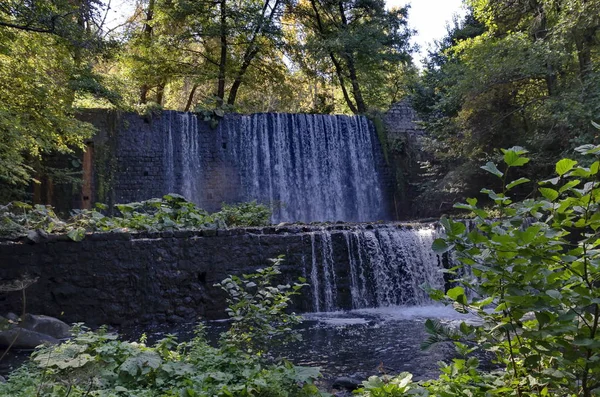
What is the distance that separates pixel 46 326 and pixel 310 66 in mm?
14114

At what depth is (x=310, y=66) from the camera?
18312 mm

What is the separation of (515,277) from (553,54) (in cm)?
1029

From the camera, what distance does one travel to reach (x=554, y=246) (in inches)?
69.1

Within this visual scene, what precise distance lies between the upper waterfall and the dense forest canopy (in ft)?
3.41

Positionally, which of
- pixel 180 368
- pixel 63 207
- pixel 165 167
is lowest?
pixel 180 368

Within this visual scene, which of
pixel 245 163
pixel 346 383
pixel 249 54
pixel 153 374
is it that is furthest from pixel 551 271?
pixel 249 54

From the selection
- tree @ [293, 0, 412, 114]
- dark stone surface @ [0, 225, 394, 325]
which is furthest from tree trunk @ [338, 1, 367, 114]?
dark stone surface @ [0, 225, 394, 325]

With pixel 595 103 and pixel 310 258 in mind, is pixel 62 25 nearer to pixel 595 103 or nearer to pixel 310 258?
pixel 310 258

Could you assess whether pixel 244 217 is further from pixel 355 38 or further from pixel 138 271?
pixel 355 38

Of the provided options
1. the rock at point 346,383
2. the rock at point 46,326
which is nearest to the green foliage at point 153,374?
the rock at point 346,383

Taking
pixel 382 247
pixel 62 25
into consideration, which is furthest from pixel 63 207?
pixel 382 247

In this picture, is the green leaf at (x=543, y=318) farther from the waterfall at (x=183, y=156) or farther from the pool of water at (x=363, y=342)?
the waterfall at (x=183, y=156)

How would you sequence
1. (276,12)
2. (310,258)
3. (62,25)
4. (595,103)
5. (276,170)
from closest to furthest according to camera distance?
(62,25), (310,258), (595,103), (276,170), (276,12)

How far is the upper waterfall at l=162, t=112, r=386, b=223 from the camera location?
13422mm
